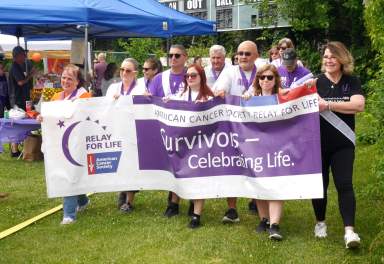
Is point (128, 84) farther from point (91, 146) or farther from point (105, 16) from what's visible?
point (105, 16)

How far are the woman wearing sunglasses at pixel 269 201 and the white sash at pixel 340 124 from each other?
62cm

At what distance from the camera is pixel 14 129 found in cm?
970

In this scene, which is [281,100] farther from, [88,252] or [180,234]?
[88,252]

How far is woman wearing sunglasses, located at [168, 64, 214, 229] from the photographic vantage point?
5926mm

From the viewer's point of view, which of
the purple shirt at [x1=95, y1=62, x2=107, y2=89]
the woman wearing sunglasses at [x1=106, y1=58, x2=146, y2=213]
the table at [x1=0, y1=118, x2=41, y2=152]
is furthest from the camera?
the purple shirt at [x1=95, y1=62, x2=107, y2=89]

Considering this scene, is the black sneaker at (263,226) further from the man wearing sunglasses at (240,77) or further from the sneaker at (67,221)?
the sneaker at (67,221)

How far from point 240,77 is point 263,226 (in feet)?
5.25

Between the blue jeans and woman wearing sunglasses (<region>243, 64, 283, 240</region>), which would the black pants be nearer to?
woman wearing sunglasses (<region>243, 64, 283, 240</region>)

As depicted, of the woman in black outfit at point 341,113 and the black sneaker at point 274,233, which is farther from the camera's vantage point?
the black sneaker at point 274,233

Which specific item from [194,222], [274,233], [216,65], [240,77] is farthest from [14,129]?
[274,233]

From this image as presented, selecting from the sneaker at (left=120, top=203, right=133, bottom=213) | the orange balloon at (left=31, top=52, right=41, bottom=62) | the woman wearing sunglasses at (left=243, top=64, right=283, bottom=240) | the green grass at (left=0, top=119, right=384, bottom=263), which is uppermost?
the orange balloon at (left=31, top=52, right=41, bottom=62)

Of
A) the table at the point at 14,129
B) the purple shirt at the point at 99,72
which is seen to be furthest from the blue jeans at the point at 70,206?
the purple shirt at the point at 99,72

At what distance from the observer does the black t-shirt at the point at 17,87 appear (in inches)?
464

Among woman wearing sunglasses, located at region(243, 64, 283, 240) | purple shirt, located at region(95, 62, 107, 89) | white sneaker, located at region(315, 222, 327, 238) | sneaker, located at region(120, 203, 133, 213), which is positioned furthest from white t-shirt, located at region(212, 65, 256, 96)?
purple shirt, located at region(95, 62, 107, 89)
